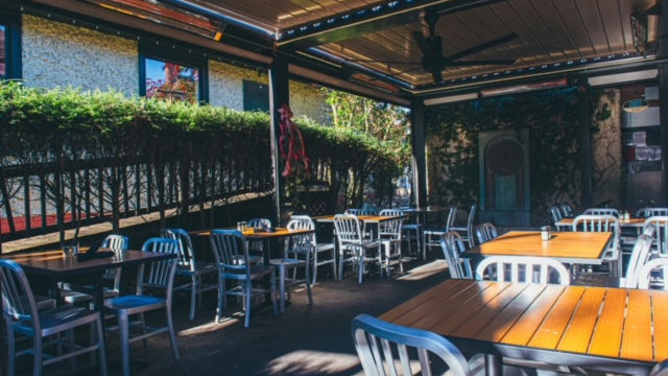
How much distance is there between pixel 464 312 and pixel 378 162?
745 centimetres

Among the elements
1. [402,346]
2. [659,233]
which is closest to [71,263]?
[402,346]

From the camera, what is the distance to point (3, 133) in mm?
3725

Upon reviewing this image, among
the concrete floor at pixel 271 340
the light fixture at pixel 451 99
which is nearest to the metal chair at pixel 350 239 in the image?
the concrete floor at pixel 271 340

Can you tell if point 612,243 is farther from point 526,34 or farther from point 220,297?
point 220,297

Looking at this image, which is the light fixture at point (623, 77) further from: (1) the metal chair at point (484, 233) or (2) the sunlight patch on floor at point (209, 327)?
(2) the sunlight patch on floor at point (209, 327)

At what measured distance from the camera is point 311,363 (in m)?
3.30

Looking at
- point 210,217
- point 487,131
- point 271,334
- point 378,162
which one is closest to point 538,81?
point 487,131

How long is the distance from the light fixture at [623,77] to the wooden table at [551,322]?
299 inches

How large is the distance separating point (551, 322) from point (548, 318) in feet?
0.17

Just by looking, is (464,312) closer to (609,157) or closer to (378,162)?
(378,162)

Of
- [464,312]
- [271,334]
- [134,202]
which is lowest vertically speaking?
[271,334]

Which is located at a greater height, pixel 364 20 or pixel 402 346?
pixel 364 20

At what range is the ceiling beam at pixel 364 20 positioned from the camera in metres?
4.75

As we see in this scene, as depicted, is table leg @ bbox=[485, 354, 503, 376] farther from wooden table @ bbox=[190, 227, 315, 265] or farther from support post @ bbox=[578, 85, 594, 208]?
support post @ bbox=[578, 85, 594, 208]
